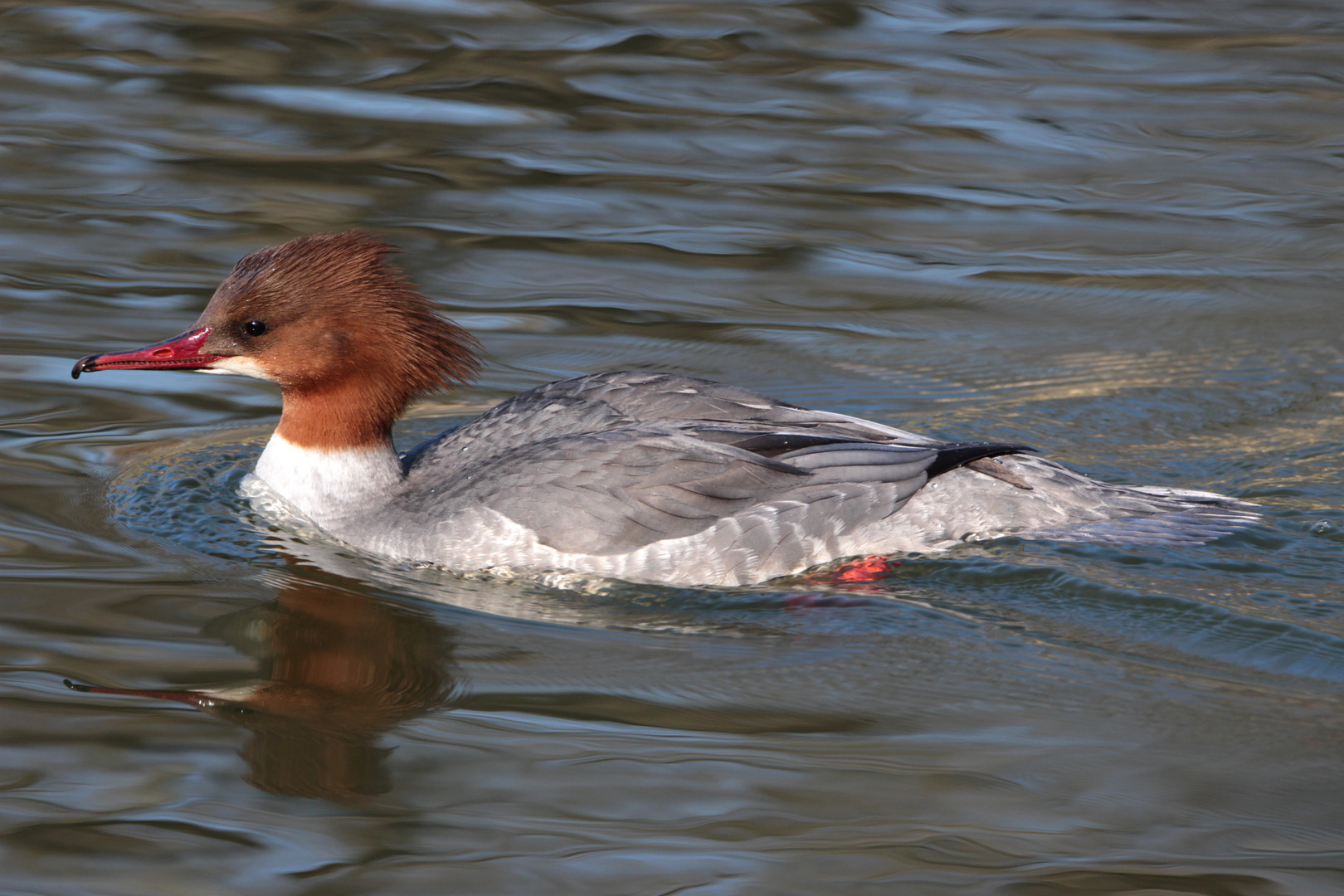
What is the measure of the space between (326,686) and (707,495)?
151 centimetres

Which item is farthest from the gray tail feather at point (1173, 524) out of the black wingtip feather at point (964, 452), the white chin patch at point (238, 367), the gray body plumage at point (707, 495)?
the white chin patch at point (238, 367)

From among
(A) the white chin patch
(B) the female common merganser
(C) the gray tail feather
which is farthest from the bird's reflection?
(C) the gray tail feather

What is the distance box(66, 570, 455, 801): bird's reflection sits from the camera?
3963 millimetres

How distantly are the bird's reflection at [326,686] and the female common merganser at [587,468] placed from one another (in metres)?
0.47

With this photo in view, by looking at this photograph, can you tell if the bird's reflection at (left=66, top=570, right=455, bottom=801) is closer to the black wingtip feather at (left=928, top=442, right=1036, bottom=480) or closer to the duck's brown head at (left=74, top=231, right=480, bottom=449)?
the duck's brown head at (left=74, top=231, right=480, bottom=449)

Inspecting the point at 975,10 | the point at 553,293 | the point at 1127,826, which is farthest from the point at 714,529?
the point at 975,10

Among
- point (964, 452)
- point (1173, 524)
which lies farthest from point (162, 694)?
point (1173, 524)

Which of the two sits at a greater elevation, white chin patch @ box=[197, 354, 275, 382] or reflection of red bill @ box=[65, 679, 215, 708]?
white chin patch @ box=[197, 354, 275, 382]

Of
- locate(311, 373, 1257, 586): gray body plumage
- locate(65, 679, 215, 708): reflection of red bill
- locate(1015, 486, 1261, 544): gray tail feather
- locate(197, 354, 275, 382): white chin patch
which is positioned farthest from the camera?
locate(197, 354, 275, 382): white chin patch

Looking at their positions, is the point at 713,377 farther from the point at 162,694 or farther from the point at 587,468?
the point at 162,694

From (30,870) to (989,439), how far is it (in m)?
4.18

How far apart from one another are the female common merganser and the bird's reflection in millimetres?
473

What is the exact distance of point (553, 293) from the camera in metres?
8.05

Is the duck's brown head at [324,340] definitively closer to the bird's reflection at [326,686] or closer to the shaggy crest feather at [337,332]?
the shaggy crest feather at [337,332]
